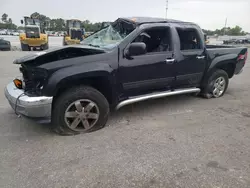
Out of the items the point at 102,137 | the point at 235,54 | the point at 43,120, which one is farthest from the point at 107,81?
the point at 235,54

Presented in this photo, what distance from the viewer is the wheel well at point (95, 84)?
3.24 meters

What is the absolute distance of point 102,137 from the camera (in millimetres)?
3342

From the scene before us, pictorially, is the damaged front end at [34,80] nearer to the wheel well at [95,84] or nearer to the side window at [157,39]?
the wheel well at [95,84]

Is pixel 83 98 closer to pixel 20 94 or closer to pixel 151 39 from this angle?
pixel 20 94

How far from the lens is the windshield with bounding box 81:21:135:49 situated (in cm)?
382

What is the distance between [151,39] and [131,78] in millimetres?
1050

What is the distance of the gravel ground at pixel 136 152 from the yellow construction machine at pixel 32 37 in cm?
1480

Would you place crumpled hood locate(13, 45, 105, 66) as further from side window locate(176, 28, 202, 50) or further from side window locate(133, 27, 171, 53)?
side window locate(176, 28, 202, 50)

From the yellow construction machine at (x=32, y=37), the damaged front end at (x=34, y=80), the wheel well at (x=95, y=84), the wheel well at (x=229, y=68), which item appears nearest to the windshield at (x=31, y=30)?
the yellow construction machine at (x=32, y=37)

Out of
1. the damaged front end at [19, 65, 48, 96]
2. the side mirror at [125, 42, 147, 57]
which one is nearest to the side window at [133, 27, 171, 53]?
the side mirror at [125, 42, 147, 57]

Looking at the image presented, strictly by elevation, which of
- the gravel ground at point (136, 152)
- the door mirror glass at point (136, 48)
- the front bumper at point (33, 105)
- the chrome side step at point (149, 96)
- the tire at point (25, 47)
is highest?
the door mirror glass at point (136, 48)

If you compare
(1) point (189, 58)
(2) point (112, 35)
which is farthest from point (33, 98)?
(1) point (189, 58)

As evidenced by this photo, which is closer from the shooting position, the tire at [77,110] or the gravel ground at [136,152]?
the gravel ground at [136,152]

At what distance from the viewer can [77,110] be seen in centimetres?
329
